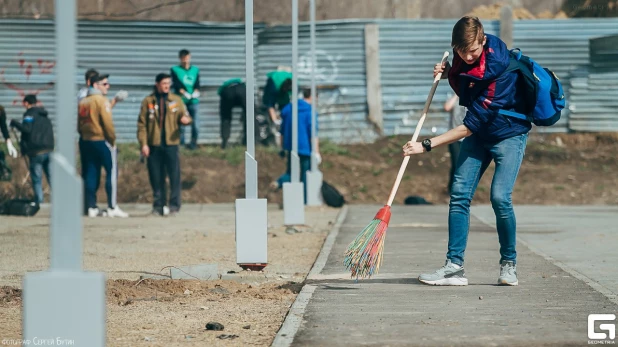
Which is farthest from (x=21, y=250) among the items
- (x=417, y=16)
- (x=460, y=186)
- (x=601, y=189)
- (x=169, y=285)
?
(x=417, y=16)

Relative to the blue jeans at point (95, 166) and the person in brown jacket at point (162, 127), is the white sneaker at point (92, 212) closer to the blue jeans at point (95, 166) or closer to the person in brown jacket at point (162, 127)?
the blue jeans at point (95, 166)

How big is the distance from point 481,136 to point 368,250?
44.7 inches

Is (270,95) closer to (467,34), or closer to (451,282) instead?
(451,282)

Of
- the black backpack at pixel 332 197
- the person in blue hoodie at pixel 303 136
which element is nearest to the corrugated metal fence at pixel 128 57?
the person in blue hoodie at pixel 303 136

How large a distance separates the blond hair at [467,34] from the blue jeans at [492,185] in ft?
2.56

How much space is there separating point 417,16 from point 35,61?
11.5m

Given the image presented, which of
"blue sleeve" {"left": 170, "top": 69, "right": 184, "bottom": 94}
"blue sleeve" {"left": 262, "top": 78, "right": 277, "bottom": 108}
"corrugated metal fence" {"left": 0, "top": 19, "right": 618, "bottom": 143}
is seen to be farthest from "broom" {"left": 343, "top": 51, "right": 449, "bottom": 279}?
"corrugated metal fence" {"left": 0, "top": 19, "right": 618, "bottom": 143}

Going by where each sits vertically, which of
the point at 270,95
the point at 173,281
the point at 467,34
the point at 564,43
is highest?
the point at 564,43

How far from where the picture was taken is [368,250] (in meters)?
8.16

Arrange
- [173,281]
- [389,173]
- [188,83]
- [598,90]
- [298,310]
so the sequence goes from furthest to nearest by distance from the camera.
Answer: [598,90], [188,83], [389,173], [173,281], [298,310]

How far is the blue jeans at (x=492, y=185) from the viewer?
812 centimetres

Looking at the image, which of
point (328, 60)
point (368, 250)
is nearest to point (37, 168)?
point (328, 60)

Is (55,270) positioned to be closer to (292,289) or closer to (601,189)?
(292,289)

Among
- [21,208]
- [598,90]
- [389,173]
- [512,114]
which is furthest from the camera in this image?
[598,90]
